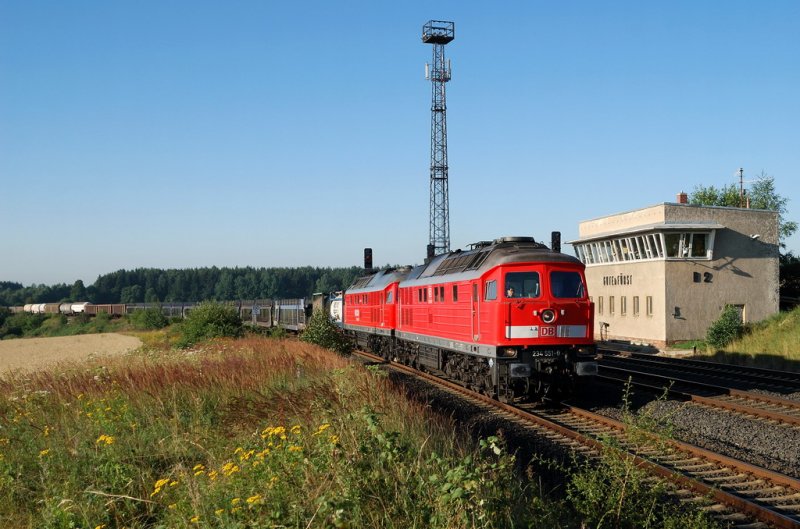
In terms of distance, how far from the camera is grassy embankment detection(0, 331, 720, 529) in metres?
5.73

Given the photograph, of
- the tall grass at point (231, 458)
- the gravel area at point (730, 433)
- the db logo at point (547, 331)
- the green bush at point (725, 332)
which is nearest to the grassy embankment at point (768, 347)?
the green bush at point (725, 332)

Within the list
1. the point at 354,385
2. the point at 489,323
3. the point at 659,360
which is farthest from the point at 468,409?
the point at 659,360

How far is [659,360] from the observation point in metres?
27.7

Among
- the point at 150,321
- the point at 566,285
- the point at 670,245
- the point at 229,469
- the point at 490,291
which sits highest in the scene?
the point at 670,245

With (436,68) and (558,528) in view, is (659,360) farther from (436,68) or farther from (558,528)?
(436,68)

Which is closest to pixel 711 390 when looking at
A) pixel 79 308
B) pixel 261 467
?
pixel 261 467

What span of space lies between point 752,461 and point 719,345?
2237 cm

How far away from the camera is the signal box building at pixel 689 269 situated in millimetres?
35375

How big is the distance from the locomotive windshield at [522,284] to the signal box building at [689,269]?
2177 centimetres

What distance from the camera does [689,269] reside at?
35562mm

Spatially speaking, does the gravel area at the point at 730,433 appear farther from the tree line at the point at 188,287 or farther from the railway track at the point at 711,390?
the tree line at the point at 188,287

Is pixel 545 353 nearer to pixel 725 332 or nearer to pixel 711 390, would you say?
pixel 711 390

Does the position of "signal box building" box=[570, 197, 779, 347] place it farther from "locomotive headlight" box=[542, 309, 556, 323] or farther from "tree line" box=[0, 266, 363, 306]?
"tree line" box=[0, 266, 363, 306]

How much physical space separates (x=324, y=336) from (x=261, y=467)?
1877cm
